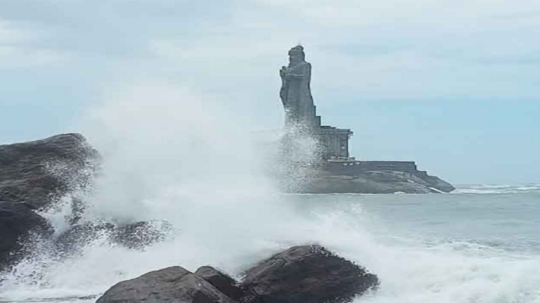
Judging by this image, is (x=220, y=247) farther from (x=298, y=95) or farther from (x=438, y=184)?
(x=298, y=95)

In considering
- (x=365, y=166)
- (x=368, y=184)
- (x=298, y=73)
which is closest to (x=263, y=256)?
(x=368, y=184)

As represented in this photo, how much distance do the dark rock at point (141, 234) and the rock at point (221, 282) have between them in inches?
131

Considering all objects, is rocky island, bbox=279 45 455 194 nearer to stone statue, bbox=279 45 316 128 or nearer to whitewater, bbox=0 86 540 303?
stone statue, bbox=279 45 316 128

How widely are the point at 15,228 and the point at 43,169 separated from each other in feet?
6.15

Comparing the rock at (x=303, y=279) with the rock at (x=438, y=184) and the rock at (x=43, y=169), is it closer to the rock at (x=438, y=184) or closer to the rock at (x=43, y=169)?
the rock at (x=43, y=169)

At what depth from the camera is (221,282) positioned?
13781mm

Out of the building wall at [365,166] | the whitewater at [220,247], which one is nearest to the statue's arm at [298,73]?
the building wall at [365,166]

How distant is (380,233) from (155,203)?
9.32 metres

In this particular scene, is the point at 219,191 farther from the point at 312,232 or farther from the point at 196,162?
the point at 312,232

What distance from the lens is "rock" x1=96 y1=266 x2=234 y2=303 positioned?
11773mm

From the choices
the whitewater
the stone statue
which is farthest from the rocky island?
the whitewater

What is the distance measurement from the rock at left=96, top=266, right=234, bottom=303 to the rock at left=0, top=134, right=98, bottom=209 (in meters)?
5.50

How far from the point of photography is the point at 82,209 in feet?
58.8

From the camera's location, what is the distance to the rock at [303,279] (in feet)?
44.8
